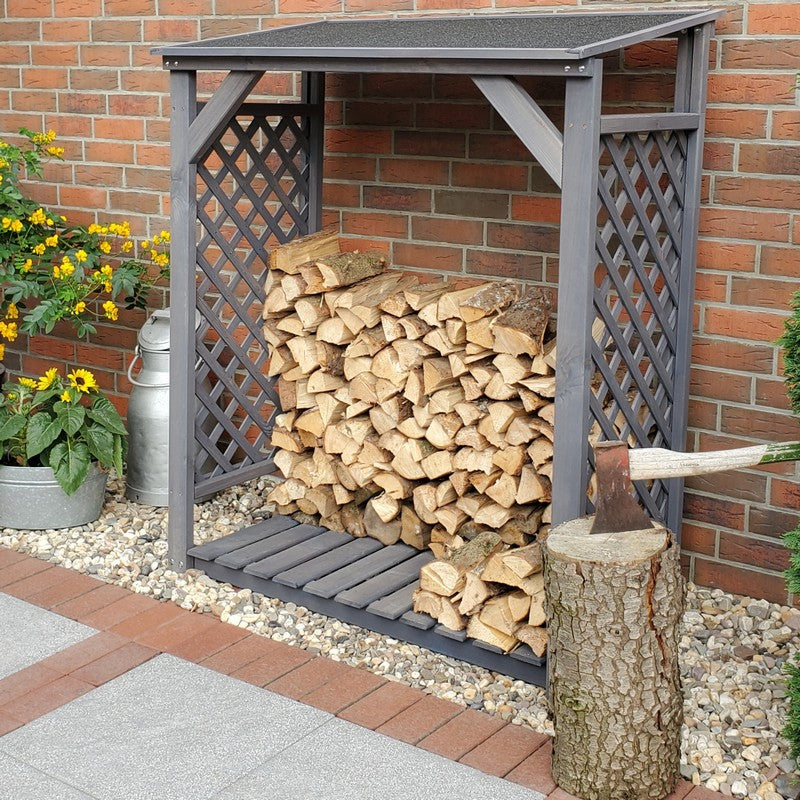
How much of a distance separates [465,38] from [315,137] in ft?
3.80

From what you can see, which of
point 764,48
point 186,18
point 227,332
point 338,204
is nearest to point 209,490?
point 227,332

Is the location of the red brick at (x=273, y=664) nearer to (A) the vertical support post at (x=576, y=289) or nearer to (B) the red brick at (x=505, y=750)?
(B) the red brick at (x=505, y=750)

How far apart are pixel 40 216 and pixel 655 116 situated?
97.4 inches

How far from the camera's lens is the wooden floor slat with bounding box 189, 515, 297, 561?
3816 mm

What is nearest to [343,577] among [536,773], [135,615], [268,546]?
[268,546]

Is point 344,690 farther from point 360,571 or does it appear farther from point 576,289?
point 576,289

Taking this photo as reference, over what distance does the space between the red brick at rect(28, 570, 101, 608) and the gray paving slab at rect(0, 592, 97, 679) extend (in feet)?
0.15

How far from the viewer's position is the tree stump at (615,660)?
8.35 feet

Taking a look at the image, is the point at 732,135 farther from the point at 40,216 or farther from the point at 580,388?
the point at 40,216

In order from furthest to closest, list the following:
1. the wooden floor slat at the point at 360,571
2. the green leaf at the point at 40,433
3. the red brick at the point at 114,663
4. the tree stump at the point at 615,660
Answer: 1. the green leaf at the point at 40,433
2. the wooden floor slat at the point at 360,571
3. the red brick at the point at 114,663
4. the tree stump at the point at 615,660

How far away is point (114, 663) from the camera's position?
3254mm

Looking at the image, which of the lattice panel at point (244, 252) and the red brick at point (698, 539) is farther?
the lattice panel at point (244, 252)

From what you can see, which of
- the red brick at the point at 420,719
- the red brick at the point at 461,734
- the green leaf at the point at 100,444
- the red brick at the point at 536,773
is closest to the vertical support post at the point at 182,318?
the green leaf at the point at 100,444

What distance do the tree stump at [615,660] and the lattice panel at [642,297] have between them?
0.58m
